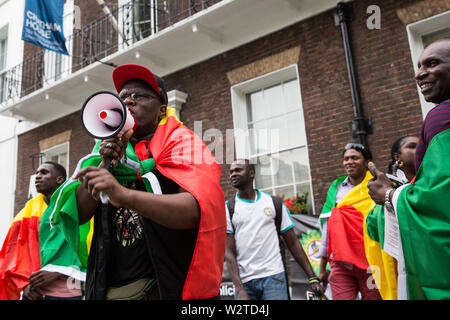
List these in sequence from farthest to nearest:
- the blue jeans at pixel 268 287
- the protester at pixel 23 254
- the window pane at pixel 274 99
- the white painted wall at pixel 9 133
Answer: the white painted wall at pixel 9 133 → the window pane at pixel 274 99 → the blue jeans at pixel 268 287 → the protester at pixel 23 254

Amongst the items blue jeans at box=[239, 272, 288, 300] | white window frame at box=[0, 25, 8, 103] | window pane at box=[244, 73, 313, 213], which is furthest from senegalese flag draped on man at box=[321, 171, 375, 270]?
white window frame at box=[0, 25, 8, 103]

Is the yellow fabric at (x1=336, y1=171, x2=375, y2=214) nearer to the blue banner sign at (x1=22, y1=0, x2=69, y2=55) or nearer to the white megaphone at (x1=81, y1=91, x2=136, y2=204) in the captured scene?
the white megaphone at (x1=81, y1=91, x2=136, y2=204)

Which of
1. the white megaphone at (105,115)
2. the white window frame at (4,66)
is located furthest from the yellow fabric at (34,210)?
the white window frame at (4,66)

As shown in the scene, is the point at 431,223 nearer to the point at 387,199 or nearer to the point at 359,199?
the point at 387,199

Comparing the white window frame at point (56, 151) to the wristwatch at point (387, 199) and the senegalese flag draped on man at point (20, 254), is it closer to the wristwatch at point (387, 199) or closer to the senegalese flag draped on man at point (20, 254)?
the senegalese flag draped on man at point (20, 254)

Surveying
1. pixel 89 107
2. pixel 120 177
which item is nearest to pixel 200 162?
pixel 120 177

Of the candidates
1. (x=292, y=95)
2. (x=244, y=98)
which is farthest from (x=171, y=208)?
(x=244, y=98)

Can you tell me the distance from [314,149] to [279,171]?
0.97 m

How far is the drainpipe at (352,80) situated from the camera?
5.96 m

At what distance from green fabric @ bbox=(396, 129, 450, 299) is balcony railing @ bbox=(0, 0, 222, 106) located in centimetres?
641

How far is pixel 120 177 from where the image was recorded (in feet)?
5.86

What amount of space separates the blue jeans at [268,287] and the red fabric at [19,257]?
221 cm

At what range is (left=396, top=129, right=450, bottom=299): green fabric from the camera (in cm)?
176
